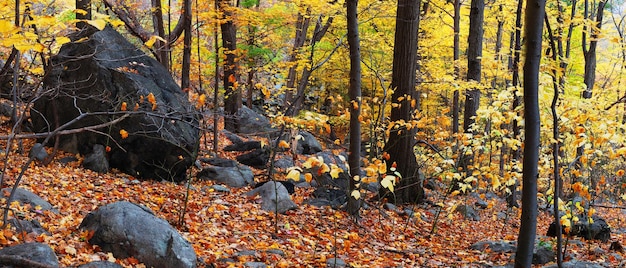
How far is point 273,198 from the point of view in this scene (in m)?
7.38

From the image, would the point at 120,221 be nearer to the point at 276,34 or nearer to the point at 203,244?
the point at 203,244

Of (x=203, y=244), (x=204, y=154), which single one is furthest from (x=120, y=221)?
(x=204, y=154)

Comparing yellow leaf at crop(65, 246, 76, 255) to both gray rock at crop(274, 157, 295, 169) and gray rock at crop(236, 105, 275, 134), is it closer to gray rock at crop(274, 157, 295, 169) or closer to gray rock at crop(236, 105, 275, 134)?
gray rock at crop(274, 157, 295, 169)

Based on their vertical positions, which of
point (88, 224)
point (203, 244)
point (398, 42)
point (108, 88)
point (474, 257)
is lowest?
point (474, 257)

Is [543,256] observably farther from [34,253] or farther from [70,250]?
[34,253]

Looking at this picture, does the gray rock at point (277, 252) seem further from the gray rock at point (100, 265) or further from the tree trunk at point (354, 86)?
the gray rock at point (100, 265)

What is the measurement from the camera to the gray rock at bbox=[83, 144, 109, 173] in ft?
25.1

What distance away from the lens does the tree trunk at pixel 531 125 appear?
11.3 feet

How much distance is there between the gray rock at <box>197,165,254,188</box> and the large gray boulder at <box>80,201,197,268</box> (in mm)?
4208

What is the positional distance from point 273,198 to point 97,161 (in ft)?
10.2

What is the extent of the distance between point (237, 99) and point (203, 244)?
10739mm

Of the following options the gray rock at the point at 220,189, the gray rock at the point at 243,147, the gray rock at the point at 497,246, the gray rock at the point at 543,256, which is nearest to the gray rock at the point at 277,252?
the gray rock at the point at 220,189

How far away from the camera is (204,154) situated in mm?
10961

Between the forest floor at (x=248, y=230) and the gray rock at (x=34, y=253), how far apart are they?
362 mm
